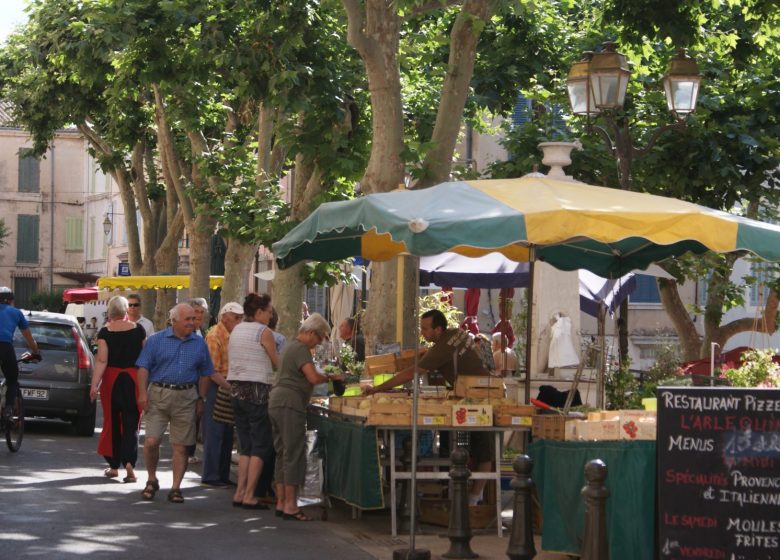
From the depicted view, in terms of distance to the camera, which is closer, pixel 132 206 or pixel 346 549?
pixel 346 549

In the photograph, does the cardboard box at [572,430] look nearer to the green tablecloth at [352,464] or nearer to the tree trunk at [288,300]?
the green tablecloth at [352,464]

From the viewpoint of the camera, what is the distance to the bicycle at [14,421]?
15844 millimetres

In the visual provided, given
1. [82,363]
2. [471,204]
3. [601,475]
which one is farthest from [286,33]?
[601,475]

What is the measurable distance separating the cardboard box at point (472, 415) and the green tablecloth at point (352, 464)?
0.63 m

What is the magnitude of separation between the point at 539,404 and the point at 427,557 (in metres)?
3.12

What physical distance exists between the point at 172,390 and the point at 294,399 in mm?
1407

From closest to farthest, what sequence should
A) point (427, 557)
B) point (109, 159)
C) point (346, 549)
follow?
point (427, 557), point (346, 549), point (109, 159)

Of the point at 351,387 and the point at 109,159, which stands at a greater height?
the point at 109,159

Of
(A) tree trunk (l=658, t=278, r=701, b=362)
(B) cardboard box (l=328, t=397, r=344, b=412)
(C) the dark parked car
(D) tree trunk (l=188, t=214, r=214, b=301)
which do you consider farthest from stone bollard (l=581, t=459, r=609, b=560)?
(D) tree trunk (l=188, t=214, r=214, b=301)

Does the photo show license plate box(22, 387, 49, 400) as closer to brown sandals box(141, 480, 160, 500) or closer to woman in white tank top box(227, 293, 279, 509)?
brown sandals box(141, 480, 160, 500)

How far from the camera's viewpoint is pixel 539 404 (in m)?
12.6

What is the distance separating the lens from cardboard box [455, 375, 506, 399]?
1181cm

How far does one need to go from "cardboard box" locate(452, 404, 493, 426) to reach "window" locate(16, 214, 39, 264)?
69252 millimetres

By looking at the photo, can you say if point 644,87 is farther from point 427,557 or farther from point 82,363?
point 427,557
